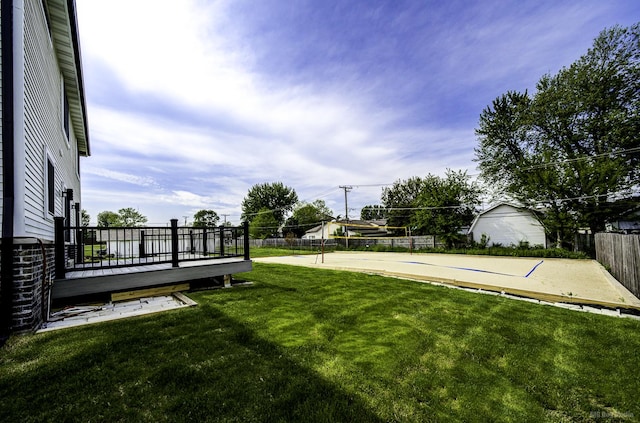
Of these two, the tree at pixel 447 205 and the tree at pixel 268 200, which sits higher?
the tree at pixel 268 200

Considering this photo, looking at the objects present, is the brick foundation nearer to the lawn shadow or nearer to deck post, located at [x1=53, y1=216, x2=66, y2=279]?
the lawn shadow

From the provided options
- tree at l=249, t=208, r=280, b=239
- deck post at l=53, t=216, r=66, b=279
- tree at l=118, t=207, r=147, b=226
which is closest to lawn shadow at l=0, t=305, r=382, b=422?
deck post at l=53, t=216, r=66, b=279

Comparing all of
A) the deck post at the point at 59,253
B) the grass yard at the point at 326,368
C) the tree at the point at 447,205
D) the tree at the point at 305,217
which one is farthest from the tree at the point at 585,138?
the tree at the point at 305,217

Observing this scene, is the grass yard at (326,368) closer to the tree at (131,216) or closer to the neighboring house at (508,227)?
the neighboring house at (508,227)

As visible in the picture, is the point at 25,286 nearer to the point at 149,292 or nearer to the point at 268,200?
the point at 149,292

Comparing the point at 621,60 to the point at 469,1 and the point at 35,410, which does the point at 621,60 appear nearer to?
the point at 469,1

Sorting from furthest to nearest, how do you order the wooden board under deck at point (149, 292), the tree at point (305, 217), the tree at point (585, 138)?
1. the tree at point (305, 217)
2. the tree at point (585, 138)
3. the wooden board under deck at point (149, 292)

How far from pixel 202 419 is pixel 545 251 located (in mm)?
21838

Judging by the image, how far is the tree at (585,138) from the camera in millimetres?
17406

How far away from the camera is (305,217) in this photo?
1983 inches

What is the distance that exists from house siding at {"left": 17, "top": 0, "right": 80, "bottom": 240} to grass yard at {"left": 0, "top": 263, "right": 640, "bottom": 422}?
222cm

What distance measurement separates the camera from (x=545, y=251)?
17469 mm

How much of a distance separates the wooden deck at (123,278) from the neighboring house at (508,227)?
78.7ft

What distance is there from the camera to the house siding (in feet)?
13.0
